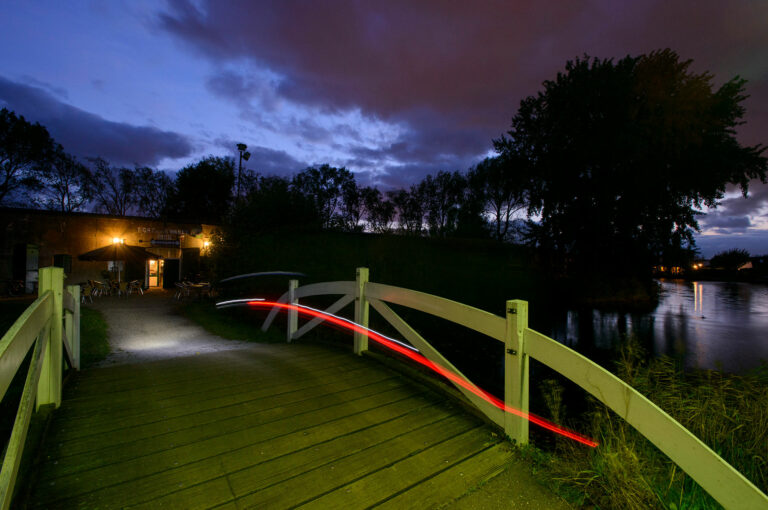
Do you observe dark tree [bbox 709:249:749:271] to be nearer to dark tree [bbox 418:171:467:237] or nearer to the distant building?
dark tree [bbox 418:171:467:237]

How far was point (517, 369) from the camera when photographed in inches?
107

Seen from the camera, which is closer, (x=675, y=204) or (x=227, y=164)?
(x=675, y=204)

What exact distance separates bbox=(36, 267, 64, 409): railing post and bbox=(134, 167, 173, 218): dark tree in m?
42.3

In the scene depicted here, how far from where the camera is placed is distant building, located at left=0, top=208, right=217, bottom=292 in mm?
16562

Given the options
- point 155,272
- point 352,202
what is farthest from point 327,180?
point 155,272

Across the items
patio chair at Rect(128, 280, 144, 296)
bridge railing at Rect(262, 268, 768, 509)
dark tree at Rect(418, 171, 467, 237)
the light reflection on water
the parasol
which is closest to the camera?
bridge railing at Rect(262, 268, 768, 509)

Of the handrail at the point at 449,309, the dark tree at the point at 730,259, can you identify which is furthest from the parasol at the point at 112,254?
the dark tree at the point at 730,259

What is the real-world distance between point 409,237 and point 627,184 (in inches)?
573

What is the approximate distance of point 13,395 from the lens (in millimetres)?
4590

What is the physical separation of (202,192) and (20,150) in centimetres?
1367

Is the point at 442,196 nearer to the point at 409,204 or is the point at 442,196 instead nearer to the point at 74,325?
the point at 409,204

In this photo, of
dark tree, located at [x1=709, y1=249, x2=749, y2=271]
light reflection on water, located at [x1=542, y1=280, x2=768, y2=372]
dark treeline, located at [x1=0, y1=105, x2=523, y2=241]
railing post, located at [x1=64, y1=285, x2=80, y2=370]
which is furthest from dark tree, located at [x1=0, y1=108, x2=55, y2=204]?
dark tree, located at [x1=709, y1=249, x2=749, y2=271]

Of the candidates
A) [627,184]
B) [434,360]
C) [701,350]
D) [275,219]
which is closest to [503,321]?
[434,360]

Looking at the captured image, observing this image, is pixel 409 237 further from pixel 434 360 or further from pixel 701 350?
pixel 434 360
